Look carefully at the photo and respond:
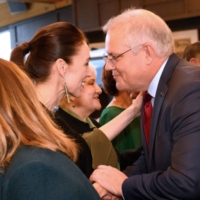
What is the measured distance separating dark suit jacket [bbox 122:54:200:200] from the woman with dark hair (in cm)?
38

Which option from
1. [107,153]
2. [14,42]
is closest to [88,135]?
[107,153]

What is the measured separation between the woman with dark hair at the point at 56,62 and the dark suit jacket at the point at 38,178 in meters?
0.85

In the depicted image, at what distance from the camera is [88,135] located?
2121 millimetres

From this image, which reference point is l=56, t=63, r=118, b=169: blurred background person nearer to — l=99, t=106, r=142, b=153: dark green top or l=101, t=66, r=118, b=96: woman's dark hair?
l=99, t=106, r=142, b=153: dark green top

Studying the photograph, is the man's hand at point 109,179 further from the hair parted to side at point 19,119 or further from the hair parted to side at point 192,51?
the hair parted to side at point 192,51

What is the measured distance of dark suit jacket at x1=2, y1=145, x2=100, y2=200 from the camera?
3.37 feet

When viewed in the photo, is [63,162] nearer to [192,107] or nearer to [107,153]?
[192,107]

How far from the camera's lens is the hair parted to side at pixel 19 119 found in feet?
3.61

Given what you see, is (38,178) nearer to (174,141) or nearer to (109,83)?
(174,141)

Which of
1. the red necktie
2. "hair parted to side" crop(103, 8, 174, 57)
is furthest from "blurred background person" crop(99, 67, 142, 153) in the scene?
"hair parted to side" crop(103, 8, 174, 57)

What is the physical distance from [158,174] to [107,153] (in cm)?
55

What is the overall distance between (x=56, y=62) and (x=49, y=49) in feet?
0.24

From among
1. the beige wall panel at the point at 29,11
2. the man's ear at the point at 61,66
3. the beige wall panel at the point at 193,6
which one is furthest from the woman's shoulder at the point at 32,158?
the beige wall panel at the point at 29,11

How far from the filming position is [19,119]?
1135 millimetres
